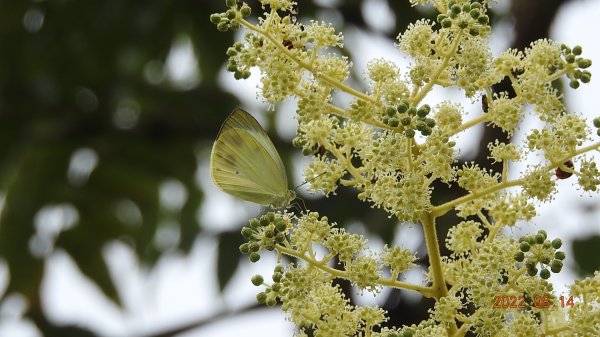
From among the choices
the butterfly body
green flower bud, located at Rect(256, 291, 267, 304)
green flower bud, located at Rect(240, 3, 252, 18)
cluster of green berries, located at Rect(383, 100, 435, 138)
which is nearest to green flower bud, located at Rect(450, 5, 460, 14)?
cluster of green berries, located at Rect(383, 100, 435, 138)

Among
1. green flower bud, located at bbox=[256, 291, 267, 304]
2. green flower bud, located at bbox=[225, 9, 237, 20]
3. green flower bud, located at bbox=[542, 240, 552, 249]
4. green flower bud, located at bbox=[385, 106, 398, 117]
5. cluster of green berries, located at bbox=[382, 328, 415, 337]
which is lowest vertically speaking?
green flower bud, located at bbox=[256, 291, 267, 304]

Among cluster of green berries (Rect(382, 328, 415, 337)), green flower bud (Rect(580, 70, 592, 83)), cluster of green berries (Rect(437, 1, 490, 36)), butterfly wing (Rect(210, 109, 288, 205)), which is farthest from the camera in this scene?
butterfly wing (Rect(210, 109, 288, 205))

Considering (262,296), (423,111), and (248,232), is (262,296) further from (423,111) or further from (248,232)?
(423,111)

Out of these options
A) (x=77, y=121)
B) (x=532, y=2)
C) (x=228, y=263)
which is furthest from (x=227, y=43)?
(x=532, y=2)

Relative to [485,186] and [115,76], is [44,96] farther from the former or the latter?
[485,186]

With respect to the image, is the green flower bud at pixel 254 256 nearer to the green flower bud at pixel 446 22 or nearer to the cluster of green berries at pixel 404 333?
the cluster of green berries at pixel 404 333

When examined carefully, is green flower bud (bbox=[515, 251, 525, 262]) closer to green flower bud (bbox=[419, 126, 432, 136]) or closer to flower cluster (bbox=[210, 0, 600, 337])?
flower cluster (bbox=[210, 0, 600, 337])

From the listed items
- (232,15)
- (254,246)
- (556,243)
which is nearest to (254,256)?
(254,246)

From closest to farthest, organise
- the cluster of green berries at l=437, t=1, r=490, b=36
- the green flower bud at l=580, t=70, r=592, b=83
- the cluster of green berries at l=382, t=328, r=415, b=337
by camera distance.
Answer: the cluster of green berries at l=382, t=328, r=415, b=337 → the cluster of green berries at l=437, t=1, r=490, b=36 → the green flower bud at l=580, t=70, r=592, b=83

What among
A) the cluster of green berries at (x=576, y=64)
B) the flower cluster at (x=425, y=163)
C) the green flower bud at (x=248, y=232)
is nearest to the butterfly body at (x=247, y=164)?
the flower cluster at (x=425, y=163)
